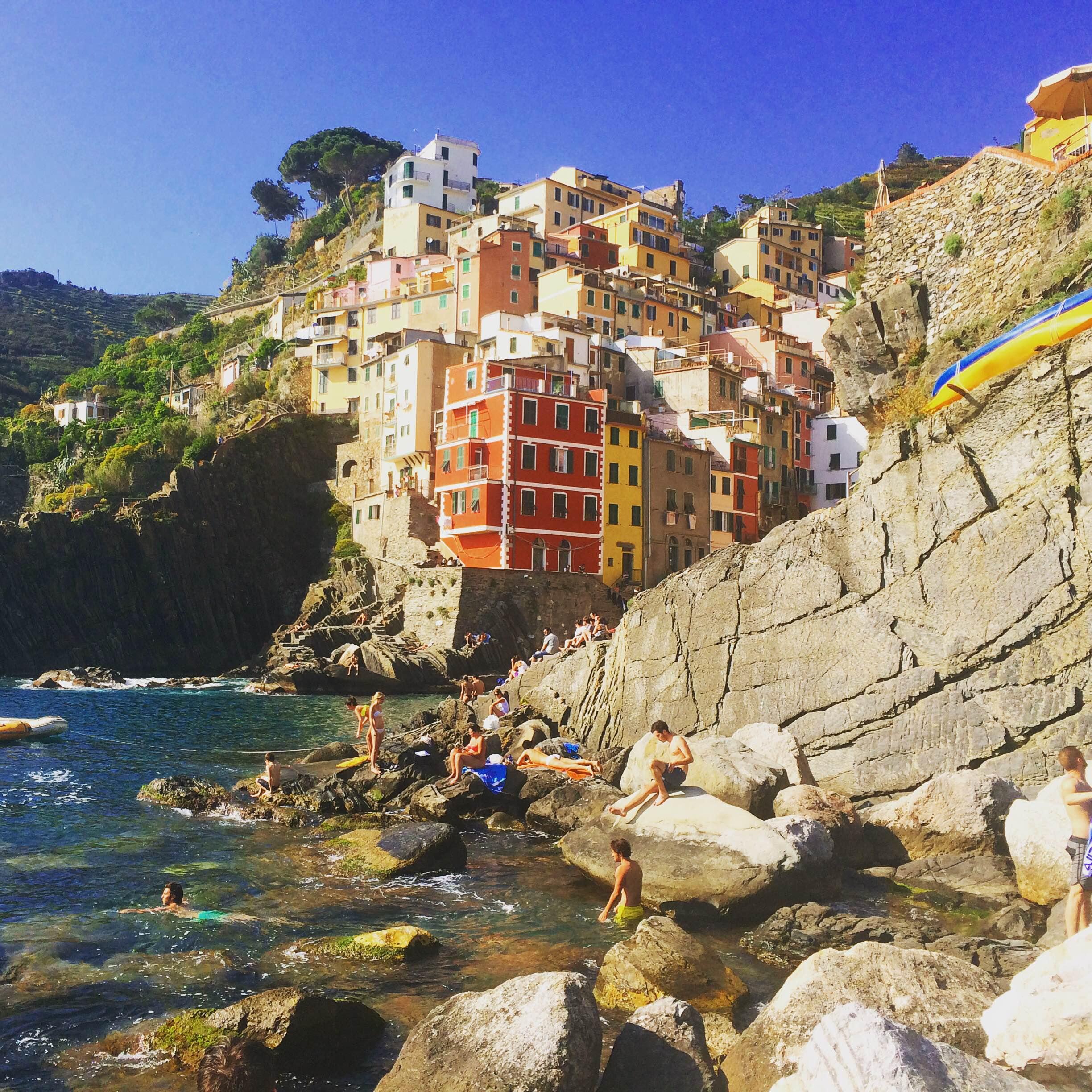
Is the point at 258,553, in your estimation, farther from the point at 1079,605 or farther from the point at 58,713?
the point at 1079,605

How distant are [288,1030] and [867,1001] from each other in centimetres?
479

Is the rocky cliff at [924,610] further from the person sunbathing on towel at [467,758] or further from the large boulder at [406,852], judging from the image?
the large boulder at [406,852]

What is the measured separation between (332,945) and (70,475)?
247ft

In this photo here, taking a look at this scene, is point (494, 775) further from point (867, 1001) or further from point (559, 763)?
point (867, 1001)

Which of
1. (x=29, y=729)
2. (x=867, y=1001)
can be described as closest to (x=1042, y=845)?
(x=867, y=1001)

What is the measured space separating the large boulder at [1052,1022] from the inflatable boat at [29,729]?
3067cm

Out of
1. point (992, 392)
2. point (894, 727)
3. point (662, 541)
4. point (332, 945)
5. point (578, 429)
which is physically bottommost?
point (332, 945)

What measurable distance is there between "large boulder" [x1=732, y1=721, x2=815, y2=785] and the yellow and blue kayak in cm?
628

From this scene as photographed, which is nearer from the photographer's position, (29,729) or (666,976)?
(666,976)

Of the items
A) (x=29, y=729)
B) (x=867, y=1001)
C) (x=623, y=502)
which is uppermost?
(x=623, y=502)

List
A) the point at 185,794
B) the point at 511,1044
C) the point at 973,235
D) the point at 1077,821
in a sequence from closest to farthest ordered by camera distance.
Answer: the point at 511,1044, the point at 1077,821, the point at 185,794, the point at 973,235

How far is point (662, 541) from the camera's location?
5912 centimetres

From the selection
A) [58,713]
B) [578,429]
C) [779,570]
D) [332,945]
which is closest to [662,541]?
[578,429]

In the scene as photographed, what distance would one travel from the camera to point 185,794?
67.6ft
